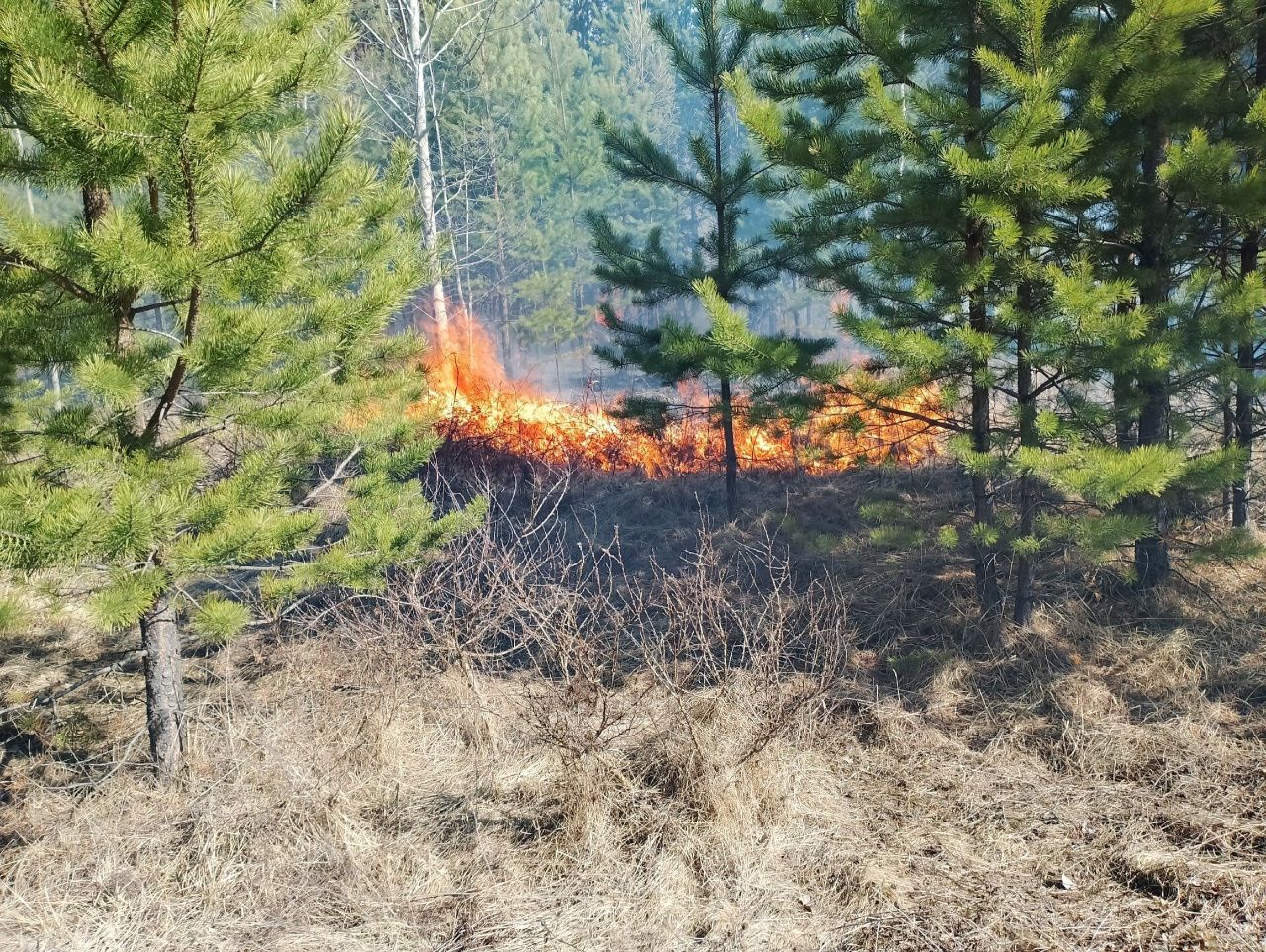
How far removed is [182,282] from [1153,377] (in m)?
5.51

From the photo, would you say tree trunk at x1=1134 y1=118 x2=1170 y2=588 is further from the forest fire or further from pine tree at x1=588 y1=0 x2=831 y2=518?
the forest fire

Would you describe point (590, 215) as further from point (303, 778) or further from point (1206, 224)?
point (303, 778)

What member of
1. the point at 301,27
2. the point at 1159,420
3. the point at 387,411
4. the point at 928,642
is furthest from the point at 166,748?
the point at 1159,420

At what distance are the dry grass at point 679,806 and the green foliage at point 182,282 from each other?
41.4 inches

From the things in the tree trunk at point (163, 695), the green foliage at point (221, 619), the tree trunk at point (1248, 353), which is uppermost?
the tree trunk at point (1248, 353)

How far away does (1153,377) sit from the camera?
5801 mm

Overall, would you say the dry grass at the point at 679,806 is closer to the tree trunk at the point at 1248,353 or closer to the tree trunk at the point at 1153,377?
the tree trunk at the point at 1153,377

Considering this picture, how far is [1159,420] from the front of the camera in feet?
21.9

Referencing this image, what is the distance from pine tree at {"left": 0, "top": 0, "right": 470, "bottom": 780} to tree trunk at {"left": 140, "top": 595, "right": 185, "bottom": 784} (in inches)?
0.4

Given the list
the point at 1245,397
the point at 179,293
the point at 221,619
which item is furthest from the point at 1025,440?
the point at 179,293

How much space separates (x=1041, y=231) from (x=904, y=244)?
91 cm

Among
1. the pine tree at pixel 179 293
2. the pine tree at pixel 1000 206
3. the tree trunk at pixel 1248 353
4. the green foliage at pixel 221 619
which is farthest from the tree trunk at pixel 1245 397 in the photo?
the green foliage at pixel 221 619

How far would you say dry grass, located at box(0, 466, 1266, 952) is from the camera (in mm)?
3873

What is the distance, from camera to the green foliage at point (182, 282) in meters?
3.48
